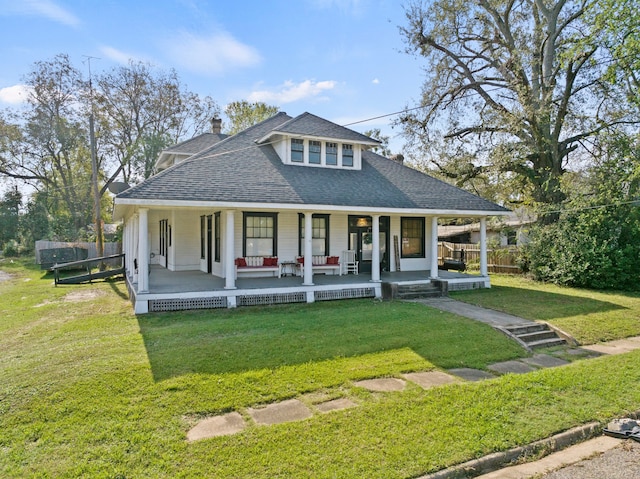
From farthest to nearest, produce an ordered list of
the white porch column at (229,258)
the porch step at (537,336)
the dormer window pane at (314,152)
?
1. the dormer window pane at (314,152)
2. the white porch column at (229,258)
3. the porch step at (537,336)

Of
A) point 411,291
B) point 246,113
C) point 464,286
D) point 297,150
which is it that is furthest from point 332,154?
point 246,113

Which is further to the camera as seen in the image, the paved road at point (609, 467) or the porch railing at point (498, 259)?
the porch railing at point (498, 259)

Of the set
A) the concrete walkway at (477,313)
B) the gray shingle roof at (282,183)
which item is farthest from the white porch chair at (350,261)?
the concrete walkway at (477,313)

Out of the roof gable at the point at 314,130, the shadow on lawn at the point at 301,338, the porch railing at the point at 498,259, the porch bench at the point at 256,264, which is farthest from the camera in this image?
the porch railing at the point at 498,259

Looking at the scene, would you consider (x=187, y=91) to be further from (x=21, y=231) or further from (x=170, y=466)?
(x=170, y=466)

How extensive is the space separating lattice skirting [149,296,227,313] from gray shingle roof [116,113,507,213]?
2.82 m

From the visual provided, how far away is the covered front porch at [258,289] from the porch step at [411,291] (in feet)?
0.49

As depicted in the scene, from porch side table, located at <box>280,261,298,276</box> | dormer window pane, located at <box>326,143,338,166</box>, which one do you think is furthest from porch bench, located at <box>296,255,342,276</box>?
dormer window pane, located at <box>326,143,338,166</box>

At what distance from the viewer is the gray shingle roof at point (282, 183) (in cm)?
1088

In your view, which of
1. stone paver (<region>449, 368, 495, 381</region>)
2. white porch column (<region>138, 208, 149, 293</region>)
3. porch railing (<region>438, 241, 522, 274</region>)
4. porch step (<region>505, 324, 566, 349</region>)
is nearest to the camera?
stone paver (<region>449, 368, 495, 381</region>)

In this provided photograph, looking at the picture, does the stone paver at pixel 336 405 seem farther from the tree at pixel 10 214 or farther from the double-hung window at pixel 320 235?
the tree at pixel 10 214

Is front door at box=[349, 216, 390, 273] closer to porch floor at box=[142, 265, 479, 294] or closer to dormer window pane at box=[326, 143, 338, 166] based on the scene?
porch floor at box=[142, 265, 479, 294]

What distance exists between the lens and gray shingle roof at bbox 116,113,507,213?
35.7 ft

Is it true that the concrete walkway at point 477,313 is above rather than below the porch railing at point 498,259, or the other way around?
below
